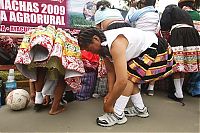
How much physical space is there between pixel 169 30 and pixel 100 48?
150 cm

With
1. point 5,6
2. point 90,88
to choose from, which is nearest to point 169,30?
point 90,88

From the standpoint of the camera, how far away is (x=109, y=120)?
7.90 feet

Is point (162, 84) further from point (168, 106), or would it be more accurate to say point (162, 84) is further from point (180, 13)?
point (180, 13)

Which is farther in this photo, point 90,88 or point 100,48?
point 90,88

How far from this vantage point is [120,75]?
2131 millimetres

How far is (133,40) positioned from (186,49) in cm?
105

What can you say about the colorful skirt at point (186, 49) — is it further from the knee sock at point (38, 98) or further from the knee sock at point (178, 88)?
the knee sock at point (38, 98)

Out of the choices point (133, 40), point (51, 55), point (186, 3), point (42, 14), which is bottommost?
point (51, 55)

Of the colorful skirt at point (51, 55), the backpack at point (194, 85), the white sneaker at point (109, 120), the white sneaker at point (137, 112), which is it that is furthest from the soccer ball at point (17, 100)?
the backpack at point (194, 85)

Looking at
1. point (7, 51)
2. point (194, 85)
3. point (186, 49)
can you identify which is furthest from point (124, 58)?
point (7, 51)

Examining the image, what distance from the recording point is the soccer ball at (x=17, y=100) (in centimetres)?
271

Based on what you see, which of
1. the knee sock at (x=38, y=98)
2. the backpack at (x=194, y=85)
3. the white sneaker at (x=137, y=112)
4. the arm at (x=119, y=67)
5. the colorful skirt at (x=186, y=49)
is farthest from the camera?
the backpack at (x=194, y=85)

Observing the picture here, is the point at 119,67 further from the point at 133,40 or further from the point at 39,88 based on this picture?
the point at 39,88

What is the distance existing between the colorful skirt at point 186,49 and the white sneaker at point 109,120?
44.3 inches
